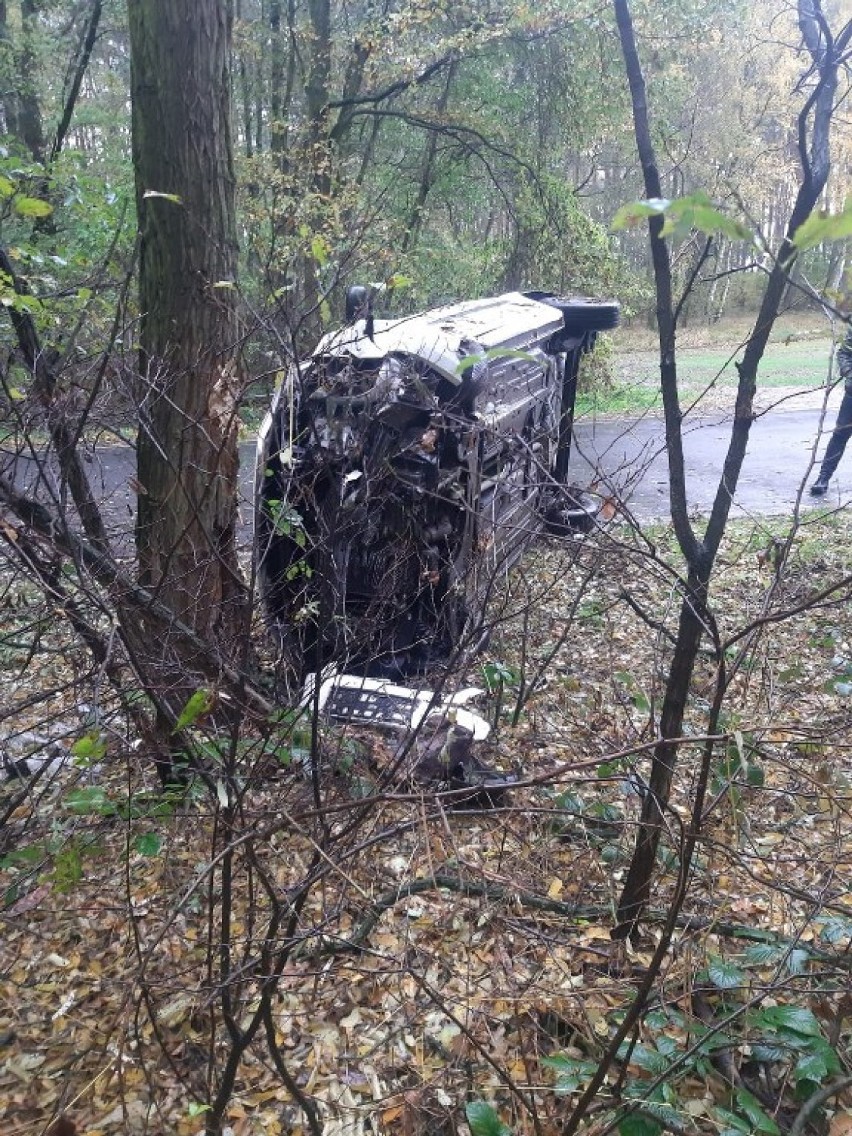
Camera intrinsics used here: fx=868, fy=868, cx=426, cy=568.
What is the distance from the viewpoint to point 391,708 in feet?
14.3

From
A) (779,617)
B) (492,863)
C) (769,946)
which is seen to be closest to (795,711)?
(492,863)

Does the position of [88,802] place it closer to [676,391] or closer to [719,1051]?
[719,1051]

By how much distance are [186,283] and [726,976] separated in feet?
12.6

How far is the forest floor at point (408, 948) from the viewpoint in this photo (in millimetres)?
Result: 2203

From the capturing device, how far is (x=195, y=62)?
14.1 feet

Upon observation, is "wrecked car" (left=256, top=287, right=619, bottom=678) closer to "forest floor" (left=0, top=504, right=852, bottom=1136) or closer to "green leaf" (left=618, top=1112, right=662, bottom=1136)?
"forest floor" (left=0, top=504, right=852, bottom=1136)

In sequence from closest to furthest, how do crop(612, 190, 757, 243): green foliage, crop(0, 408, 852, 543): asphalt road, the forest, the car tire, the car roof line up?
crop(612, 190, 757, 243): green foliage
the forest
the car roof
the car tire
crop(0, 408, 852, 543): asphalt road

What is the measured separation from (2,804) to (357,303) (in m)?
3.03

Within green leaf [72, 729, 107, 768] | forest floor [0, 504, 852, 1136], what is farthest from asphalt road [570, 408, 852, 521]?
green leaf [72, 729, 107, 768]

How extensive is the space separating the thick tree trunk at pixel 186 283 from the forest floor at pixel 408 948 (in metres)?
1.17

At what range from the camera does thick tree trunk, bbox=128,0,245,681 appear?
4.29 metres

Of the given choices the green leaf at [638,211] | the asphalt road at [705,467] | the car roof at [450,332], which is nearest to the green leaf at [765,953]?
the green leaf at [638,211]

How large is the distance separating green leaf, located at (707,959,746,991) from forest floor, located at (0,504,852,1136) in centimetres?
1

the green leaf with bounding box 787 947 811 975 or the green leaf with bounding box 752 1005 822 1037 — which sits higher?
the green leaf with bounding box 752 1005 822 1037
